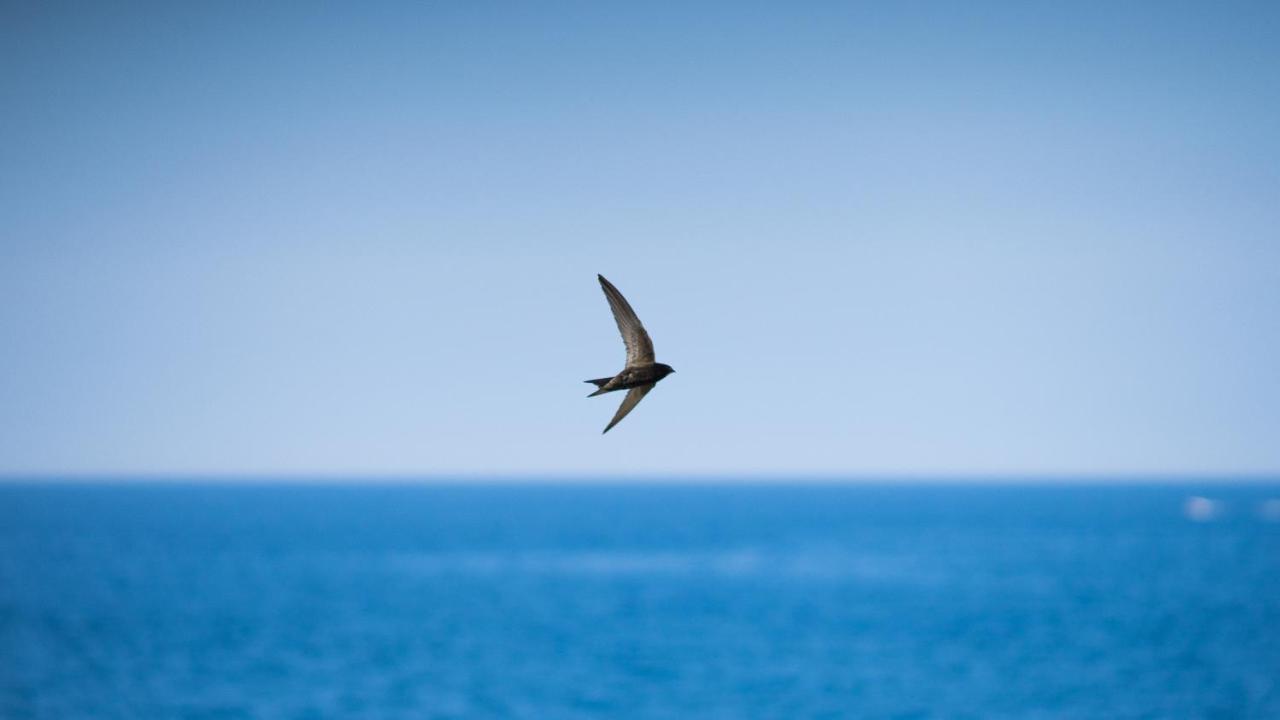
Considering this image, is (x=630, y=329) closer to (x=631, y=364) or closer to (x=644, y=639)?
(x=631, y=364)

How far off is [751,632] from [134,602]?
76.6m

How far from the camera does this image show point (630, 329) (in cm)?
734

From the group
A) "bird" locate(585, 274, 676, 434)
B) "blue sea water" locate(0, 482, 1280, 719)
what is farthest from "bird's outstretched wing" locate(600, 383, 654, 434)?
"blue sea water" locate(0, 482, 1280, 719)

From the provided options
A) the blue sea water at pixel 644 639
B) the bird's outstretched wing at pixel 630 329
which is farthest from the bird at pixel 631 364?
the blue sea water at pixel 644 639

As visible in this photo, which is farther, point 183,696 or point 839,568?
point 839,568

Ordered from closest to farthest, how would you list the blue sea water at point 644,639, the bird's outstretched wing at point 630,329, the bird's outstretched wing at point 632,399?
the bird's outstretched wing at point 632,399
the bird's outstretched wing at point 630,329
the blue sea water at point 644,639

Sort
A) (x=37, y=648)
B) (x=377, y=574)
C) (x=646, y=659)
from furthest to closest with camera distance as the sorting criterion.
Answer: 1. (x=377, y=574)
2. (x=37, y=648)
3. (x=646, y=659)

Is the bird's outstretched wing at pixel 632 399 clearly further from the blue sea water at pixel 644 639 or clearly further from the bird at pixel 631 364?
the blue sea water at pixel 644 639

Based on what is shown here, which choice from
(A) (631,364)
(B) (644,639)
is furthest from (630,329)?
(B) (644,639)

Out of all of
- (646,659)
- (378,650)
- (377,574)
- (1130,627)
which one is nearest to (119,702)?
(378,650)

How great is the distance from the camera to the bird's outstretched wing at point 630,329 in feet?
23.6

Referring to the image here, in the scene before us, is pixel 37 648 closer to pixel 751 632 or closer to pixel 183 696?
pixel 183 696

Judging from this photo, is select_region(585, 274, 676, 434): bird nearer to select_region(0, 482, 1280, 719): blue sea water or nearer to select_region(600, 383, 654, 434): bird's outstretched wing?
select_region(600, 383, 654, 434): bird's outstretched wing

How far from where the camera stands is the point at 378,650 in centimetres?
9844
